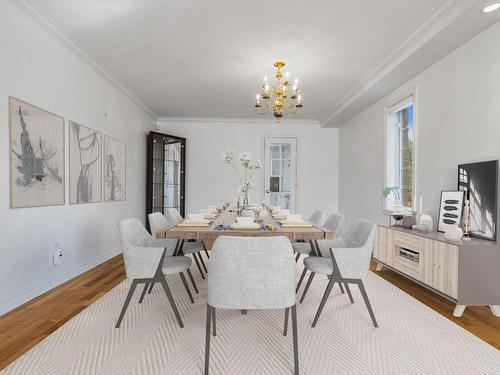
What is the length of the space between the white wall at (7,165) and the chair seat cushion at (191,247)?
141cm

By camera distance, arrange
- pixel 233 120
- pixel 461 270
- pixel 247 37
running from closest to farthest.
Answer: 1. pixel 461 270
2. pixel 247 37
3. pixel 233 120

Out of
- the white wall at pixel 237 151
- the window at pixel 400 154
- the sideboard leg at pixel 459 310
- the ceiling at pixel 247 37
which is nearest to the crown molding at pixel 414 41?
the ceiling at pixel 247 37

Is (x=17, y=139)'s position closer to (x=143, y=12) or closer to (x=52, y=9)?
(x=52, y=9)

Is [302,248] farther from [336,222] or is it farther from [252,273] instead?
[252,273]

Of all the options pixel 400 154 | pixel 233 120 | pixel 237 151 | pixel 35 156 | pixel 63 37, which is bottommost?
pixel 35 156

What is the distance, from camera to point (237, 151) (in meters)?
7.39

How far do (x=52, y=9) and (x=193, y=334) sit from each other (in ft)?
10.4

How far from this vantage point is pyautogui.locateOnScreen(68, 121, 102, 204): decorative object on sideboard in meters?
3.73

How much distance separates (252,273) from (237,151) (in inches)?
227

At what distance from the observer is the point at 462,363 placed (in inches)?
77.6

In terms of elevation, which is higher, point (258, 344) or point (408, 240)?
point (408, 240)

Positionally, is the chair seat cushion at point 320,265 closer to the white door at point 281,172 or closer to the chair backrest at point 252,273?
the chair backrest at point 252,273

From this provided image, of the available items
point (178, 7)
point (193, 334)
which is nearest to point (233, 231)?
point (193, 334)

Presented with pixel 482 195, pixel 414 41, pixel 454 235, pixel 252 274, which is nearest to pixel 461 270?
pixel 454 235
